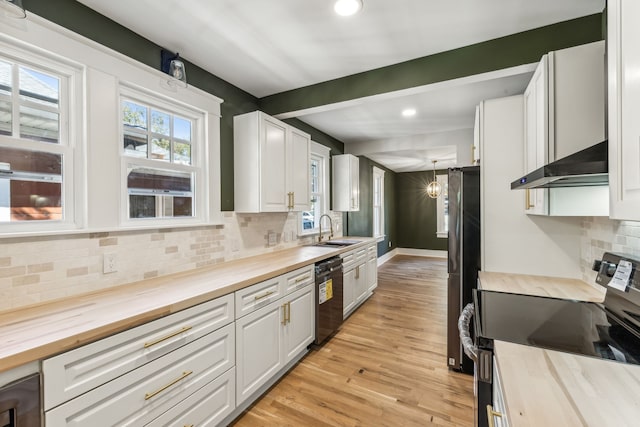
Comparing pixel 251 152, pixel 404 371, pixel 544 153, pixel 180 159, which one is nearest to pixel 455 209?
pixel 544 153

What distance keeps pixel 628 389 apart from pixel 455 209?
5.55ft

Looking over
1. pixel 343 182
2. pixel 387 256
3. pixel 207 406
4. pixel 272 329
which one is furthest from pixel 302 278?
pixel 387 256

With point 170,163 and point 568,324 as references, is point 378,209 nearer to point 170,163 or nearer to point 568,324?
point 170,163

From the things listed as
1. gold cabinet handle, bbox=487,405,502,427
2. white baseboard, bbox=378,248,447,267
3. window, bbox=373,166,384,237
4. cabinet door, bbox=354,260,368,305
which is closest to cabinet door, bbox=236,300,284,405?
gold cabinet handle, bbox=487,405,502,427

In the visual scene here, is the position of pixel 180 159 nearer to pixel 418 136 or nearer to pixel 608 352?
pixel 608 352

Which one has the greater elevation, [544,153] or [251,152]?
[251,152]

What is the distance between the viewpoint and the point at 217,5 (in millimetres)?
1694

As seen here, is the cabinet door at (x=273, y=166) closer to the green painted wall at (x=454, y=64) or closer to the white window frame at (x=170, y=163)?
the green painted wall at (x=454, y=64)

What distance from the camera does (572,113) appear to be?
1.57 metres

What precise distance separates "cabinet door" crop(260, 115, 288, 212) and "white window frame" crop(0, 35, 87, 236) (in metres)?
1.31

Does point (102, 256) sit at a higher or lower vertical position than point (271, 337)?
higher

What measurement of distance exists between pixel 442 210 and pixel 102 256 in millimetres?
7566

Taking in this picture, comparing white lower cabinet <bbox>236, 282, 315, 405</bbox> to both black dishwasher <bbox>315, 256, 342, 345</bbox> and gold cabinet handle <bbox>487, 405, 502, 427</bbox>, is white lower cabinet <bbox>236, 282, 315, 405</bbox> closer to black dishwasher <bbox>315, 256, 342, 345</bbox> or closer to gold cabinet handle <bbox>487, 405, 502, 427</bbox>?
black dishwasher <bbox>315, 256, 342, 345</bbox>

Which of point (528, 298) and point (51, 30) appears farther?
point (528, 298)
